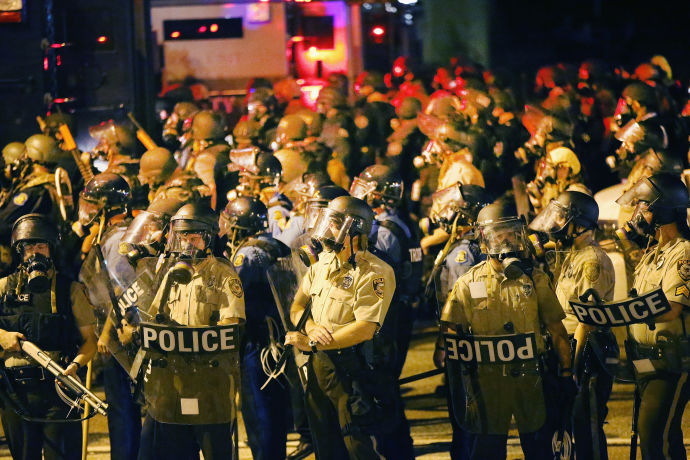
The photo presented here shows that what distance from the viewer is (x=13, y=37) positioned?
1347 cm

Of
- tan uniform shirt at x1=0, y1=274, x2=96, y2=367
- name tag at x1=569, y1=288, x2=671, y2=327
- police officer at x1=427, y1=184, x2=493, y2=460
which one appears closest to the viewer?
name tag at x1=569, y1=288, x2=671, y2=327

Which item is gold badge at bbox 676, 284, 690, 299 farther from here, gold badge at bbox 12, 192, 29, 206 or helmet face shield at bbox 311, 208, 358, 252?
gold badge at bbox 12, 192, 29, 206

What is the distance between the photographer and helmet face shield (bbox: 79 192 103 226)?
8.35 metres

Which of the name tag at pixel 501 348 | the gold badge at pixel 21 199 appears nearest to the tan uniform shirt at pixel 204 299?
the name tag at pixel 501 348

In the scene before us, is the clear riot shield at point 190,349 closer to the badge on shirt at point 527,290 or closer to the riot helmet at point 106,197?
the badge on shirt at point 527,290

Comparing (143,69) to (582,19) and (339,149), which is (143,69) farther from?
(582,19)

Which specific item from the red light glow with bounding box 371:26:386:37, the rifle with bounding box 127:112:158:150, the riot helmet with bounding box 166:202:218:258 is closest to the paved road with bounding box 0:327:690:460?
the riot helmet with bounding box 166:202:218:258

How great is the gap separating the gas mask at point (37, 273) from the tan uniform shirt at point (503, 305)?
2.34 metres

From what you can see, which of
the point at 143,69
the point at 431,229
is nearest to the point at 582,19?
the point at 143,69

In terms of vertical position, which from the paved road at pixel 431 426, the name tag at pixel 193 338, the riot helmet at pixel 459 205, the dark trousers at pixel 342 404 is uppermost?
the riot helmet at pixel 459 205

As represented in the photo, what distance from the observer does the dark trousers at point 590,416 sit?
6.66m

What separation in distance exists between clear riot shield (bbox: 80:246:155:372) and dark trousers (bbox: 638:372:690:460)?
9.51 feet

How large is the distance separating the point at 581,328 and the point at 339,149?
6397 mm

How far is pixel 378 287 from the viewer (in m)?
6.27
